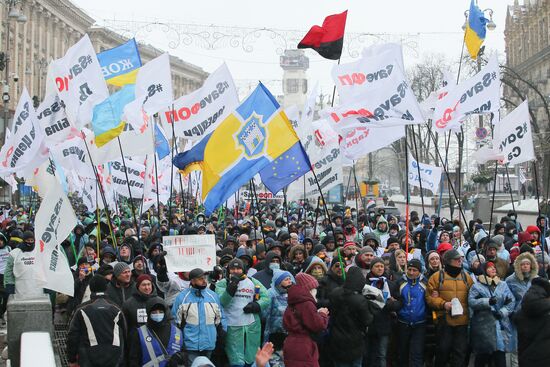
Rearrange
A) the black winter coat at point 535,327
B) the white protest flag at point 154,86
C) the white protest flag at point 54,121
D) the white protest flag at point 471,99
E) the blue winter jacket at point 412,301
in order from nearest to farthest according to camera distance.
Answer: the black winter coat at point 535,327
the blue winter jacket at point 412,301
the white protest flag at point 54,121
the white protest flag at point 471,99
the white protest flag at point 154,86

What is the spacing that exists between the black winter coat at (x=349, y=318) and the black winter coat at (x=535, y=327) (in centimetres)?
141

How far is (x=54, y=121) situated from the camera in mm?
13469

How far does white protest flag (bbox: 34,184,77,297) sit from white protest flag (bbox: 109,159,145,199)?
27.6ft

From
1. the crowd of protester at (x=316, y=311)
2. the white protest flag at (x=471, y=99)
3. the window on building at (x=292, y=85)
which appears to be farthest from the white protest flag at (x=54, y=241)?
the window on building at (x=292, y=85)

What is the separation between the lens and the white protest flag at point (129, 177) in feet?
57.5

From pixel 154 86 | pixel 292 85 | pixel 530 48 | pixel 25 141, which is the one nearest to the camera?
pixel 25 141

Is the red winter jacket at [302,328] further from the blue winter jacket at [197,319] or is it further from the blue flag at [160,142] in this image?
the blue flag at [160,142]

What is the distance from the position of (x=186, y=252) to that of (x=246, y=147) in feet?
4.97

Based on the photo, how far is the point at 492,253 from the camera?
11297 mm

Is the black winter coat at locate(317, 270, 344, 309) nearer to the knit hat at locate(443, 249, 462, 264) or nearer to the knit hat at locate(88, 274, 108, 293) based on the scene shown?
the knit hat at locate(443, 249, 462, 264)

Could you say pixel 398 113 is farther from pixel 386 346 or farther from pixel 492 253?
pixel 386 346

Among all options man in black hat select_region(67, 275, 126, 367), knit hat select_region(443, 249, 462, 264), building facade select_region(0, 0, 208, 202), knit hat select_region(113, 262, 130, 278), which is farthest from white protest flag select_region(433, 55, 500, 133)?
building facade select_region(0, 0, 208, 202)

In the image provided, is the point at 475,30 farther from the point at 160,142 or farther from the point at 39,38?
the point at 39,38

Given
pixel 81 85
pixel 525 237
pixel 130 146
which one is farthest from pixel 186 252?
pixel 525 237
